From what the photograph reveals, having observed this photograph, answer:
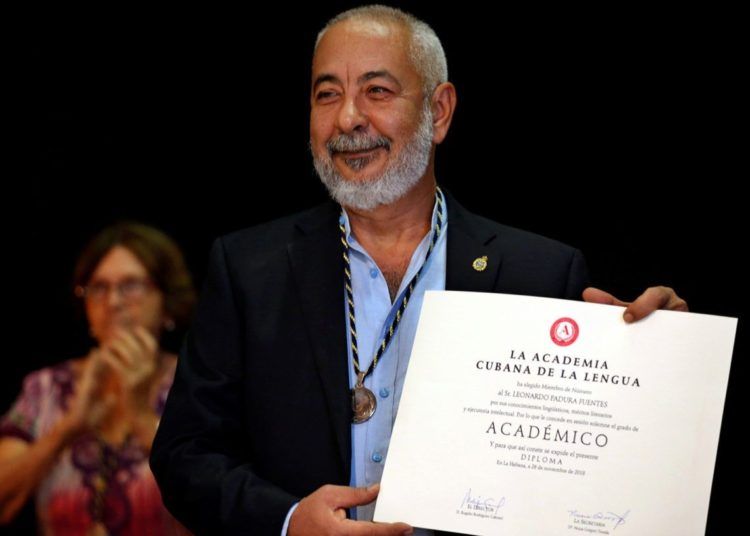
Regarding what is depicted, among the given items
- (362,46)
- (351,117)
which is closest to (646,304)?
(351,117)

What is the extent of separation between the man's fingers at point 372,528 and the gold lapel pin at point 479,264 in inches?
29.7

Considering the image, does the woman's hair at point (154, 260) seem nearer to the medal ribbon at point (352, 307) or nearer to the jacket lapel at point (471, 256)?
the medal ribbon at point (352, 307)

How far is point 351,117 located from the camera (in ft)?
8.32

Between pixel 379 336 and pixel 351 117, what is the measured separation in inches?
22.7

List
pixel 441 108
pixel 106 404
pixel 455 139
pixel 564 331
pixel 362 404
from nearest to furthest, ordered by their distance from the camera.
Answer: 1. pixel 564 331
2. pixel 362 404
3. pixel 441 108
4. pixel 455 139
5. pixel 106 404

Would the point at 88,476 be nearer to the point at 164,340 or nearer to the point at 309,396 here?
the point at 164,340

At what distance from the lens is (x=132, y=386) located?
4.50 m

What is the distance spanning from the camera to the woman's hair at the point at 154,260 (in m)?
4.54

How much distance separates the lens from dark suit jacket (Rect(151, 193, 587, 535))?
2287 millimetres

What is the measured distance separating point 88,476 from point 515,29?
2.67 metres

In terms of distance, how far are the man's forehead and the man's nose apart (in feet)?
0.34

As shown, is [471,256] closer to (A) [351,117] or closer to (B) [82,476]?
(A) [351,117]

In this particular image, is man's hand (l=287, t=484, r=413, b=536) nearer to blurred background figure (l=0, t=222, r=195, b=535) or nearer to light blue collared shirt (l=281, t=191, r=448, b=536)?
light blue collared shirt (l=281, t=191, r=448, b=536)
